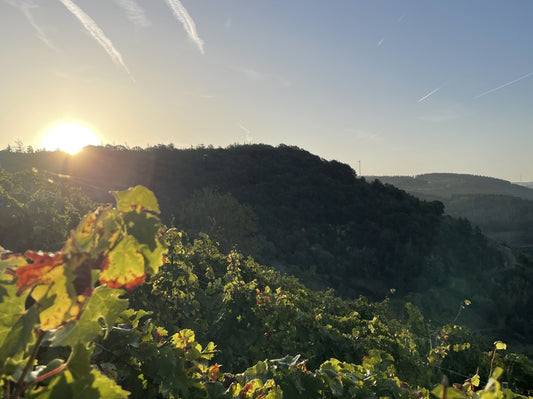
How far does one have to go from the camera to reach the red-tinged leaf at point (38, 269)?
635 mm

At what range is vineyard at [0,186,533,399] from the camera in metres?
0.67

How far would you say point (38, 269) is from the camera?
0.64m

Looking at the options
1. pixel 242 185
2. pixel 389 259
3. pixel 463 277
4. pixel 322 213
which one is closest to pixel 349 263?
pixel 389 259

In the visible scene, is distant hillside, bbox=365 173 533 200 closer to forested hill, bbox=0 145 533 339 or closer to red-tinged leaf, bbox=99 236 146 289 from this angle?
forested hill, bbox=0 145 533 339

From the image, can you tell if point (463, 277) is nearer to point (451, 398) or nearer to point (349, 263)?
point (349, 263)

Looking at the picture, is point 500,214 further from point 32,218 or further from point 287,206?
point 32,218

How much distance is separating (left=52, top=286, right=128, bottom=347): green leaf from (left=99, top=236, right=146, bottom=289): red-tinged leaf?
17mm

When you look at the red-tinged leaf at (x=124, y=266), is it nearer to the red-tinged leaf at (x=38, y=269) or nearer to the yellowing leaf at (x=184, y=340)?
the red-tinged leaf at (x=38, y=269)

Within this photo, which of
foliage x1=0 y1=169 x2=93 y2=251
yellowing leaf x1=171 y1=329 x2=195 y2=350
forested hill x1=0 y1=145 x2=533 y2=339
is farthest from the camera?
forested hill x1=0 y1=145 x2=533 y2=339

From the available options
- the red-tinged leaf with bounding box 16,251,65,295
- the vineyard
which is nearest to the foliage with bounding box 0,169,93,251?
the vineyard

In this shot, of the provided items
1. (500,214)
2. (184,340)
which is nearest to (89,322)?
(184,340)

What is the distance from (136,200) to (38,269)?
0.62ft

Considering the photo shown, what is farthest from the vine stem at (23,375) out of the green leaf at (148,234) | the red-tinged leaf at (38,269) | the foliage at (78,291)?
the green leaf at (148,234)

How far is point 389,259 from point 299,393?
2253cm
